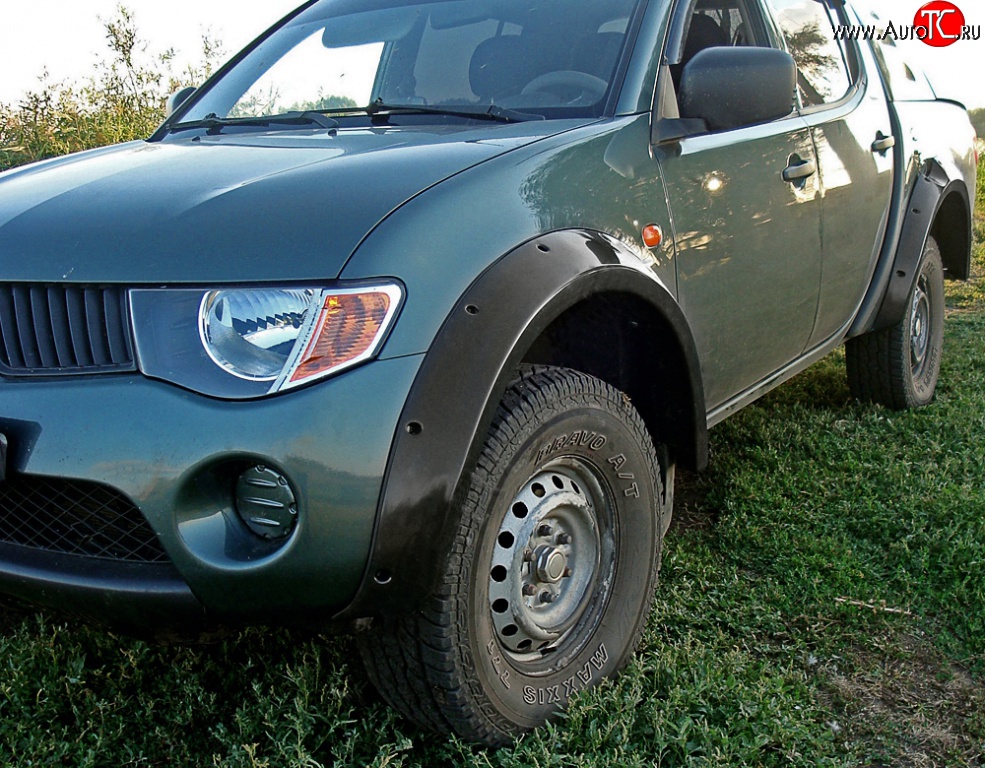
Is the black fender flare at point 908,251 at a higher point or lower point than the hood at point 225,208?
lower

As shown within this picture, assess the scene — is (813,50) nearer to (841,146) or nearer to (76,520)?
(841,146)

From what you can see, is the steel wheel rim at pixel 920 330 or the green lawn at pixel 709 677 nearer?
the green lawn at pixel 709 677

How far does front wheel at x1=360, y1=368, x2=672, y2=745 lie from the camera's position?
1861 mm

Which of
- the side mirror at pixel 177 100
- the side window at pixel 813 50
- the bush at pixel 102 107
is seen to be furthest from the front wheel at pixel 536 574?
the bush at pixel 102 107

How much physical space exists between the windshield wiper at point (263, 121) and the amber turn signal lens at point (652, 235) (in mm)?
881

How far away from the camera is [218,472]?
66.0 inches

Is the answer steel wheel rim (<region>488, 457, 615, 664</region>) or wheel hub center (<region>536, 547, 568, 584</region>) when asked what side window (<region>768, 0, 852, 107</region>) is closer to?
steel wheel rim (<region>488, 457, 615, 664</region>)

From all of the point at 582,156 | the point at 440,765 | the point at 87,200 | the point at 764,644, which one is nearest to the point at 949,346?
the point at 764,644

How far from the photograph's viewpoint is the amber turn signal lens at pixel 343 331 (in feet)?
5.49

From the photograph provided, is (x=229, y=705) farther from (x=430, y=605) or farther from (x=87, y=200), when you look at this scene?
(x=87, y=200)

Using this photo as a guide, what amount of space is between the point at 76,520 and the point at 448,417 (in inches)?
27.9

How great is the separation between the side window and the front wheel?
69.7 inches
